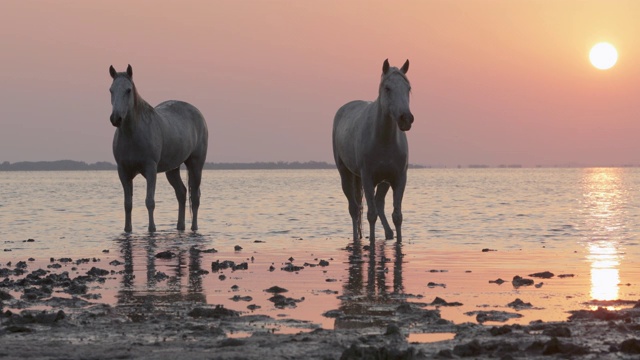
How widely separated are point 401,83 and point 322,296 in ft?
15.3

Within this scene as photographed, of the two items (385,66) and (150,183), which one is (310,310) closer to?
(385,66)

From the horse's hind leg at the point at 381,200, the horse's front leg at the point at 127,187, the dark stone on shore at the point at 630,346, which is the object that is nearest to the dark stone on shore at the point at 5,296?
the dark stone on shore at the point at 630,346

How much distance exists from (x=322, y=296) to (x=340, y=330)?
207cm

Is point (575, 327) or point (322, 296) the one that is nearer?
point (575, 327)

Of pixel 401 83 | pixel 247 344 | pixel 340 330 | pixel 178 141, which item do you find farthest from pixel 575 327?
pixel 178 141

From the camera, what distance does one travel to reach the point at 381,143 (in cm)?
1389

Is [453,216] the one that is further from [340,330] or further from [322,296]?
[340,330]

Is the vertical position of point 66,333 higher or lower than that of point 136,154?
lower

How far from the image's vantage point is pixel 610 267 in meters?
11.8

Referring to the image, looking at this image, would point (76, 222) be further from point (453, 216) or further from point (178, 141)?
point (453, 216)

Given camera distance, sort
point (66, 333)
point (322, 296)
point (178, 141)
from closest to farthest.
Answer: point (66, 333)
point (322, 296)
point (178, 141)

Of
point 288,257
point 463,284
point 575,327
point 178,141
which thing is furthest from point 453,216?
point 575,327

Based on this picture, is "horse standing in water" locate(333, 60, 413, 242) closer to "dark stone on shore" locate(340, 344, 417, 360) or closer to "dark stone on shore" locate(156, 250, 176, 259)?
"dark stone on shore" locate(156, 250, 176, 259)

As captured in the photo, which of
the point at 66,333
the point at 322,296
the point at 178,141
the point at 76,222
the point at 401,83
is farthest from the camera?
the point at 76,222
